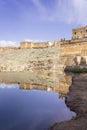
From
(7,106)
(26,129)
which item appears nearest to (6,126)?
(26,129)

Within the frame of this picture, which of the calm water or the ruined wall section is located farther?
the ruined wall section

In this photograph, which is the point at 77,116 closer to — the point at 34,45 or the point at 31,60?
the point at 31,60

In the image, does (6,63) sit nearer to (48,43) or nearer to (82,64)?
(48,43)

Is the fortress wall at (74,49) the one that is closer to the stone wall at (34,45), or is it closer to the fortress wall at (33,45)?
the stone wall at (34,45)

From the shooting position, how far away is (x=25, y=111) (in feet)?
46.8

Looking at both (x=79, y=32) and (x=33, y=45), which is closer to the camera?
(x=33, y=45)

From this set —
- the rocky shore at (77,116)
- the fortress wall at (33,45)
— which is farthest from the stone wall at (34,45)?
the rocky shore at (77,116)

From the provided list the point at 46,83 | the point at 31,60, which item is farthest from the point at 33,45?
the point at 46,83

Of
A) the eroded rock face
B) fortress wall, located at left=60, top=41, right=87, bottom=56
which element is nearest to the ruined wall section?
fortress wall, located at left=60, top=41, right=87, bottom=56

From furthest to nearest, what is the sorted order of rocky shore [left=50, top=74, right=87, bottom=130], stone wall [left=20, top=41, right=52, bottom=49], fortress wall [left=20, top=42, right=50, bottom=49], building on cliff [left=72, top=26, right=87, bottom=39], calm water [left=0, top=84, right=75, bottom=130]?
building on cliff [left=72, top=26, right=87, bottom=39] → fortress wall [left=20, top=42, right=50, bottom=49] → stone wall [left=20, top=41, right=52, bottom=49] → calm water [left=0, top=84, right=75, bottom=130] → rocky shore [left=50, top=74, right=87, bottom=130]

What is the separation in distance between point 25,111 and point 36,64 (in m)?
54.3

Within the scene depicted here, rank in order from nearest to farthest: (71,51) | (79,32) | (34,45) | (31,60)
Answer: (71,51), (31,60), (34,45), (79,32)

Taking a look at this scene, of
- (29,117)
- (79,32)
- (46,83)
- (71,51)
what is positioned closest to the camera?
(29,117)

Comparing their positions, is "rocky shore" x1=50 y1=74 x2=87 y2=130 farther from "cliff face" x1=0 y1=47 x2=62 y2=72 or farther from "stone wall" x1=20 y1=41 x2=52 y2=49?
"stone wall" x1=20 y1=41 x2=52 y2=49
